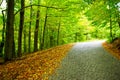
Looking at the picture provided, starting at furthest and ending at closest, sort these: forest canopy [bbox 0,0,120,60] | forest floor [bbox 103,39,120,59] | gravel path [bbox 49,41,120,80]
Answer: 1. forest floor [bbox 103,39,120,59]
2. forest canopy [bbox 0,0,120,60]
3. gravel path [bbox 49,41,120,80]

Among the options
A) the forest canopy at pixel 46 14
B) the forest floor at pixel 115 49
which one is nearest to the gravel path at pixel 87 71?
the forest canopy at pixel 46 14

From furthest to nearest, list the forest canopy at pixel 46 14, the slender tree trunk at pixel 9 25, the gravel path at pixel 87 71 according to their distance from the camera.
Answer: the forest canopy at pixel 46 14 < the slender tree trunk at pixel 9 25 < the gravel path at pixel 87 71

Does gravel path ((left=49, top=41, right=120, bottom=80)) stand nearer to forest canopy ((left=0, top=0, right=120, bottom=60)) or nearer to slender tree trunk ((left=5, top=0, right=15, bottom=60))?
slender tree trunk ((left=5, top=0, right=15, bottom=60))

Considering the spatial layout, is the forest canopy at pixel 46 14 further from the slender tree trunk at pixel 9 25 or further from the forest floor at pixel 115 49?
the forest floor at pixel 115 49

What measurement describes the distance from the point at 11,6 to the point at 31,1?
10.7 m

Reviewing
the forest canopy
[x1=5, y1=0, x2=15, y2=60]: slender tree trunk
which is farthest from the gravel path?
the forest canopy

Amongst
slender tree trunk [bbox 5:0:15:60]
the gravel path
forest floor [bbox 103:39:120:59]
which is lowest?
the gravel path

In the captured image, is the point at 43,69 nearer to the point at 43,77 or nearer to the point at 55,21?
the point at 43,77

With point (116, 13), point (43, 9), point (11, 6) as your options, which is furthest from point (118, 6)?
point (11, 6)

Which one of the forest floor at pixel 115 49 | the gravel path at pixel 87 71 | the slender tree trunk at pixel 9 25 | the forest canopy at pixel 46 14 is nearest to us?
the gravel path at pixel 87 71

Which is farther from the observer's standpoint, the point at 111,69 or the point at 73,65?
the point at 73,65

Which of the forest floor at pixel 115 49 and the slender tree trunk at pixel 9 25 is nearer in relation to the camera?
the slender tree trunk at pixel 9 25

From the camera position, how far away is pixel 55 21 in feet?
89.2

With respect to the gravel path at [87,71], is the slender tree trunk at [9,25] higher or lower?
higher
